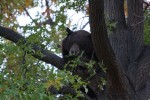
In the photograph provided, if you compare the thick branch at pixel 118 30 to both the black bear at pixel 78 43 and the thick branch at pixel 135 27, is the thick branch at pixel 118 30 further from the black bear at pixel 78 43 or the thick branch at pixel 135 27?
the black bear at pixel 78 43

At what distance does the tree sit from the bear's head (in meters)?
0.51

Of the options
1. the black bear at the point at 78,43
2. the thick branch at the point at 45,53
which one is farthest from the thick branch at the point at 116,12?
the thick branch at the point at 45,53

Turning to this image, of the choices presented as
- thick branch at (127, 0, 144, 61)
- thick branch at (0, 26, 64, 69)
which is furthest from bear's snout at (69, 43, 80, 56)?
thick branch at (127, 0, 144, 61)

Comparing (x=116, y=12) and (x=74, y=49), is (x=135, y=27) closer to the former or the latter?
(x=116, y=12)

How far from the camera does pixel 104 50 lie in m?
5.71

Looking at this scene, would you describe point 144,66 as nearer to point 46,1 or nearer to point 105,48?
point 105,48

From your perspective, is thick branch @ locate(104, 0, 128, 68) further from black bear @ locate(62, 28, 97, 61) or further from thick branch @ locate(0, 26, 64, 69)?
thick branch @ locate(0, 26, 64, 69)

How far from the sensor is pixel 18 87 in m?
4.24

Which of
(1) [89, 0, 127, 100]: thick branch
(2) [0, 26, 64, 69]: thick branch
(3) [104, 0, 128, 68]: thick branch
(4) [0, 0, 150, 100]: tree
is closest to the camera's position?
(1) [89, 0, 127, 100]: thick branch

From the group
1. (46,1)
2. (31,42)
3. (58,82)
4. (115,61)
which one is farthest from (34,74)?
(46,1)

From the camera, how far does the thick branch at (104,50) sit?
5206 millimetres

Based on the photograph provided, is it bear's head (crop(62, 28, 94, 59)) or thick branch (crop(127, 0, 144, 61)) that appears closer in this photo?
thick branch (crop(127, 0, 144, 61))

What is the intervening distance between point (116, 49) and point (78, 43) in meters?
0.86

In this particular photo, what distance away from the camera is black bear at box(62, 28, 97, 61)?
293 inches
